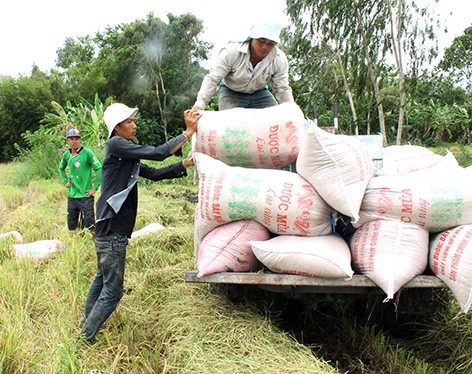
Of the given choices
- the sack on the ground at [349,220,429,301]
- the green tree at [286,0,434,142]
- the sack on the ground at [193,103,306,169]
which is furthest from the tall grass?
the green tree at [286,0,434,142]

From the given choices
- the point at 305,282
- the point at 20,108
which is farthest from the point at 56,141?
the point at 20,108

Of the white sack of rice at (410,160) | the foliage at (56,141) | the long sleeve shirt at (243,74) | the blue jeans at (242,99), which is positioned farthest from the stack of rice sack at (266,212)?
the foliage at (56,141)

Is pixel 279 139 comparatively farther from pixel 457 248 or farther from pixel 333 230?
pixel 457 248

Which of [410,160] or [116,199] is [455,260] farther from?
[116,199]

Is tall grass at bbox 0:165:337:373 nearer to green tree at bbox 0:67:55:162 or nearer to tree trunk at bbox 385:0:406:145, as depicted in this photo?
tree trunk at bbox 385:0:406:145

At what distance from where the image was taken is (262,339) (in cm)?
231

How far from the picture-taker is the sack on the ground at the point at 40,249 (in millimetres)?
4340

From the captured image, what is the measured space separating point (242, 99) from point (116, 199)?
1437mm

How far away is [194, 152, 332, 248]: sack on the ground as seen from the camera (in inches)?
94.7

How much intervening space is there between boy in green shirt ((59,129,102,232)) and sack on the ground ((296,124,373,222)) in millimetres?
3510

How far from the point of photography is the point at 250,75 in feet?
11.4

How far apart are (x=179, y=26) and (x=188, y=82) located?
9.37ft

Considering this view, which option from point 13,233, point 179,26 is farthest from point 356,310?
point 179,26

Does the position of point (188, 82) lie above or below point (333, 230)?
below
